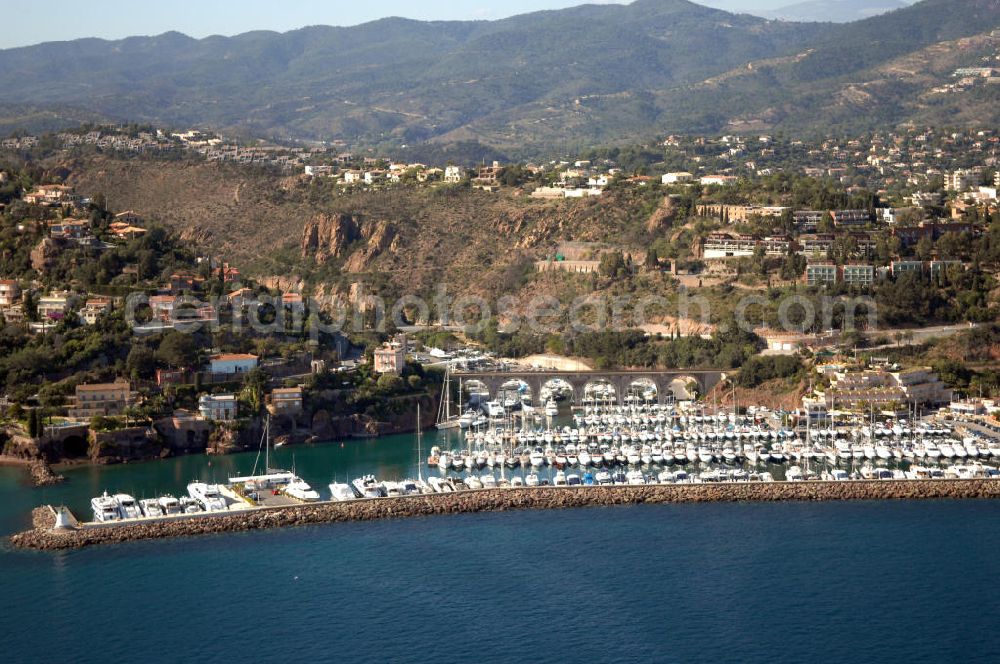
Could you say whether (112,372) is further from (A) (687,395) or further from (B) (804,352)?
(B) (804,352)

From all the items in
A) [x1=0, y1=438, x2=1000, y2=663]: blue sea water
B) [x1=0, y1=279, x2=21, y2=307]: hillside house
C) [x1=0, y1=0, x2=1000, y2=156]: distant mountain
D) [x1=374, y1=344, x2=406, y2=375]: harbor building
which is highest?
[x1=0, y1=0, x2=1000, y2=156]: distant mountain

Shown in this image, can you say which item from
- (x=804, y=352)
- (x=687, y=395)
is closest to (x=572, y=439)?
(x=687, y=395)

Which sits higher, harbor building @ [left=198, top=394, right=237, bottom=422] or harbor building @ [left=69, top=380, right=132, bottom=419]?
harbor building @ [left=69, top=380, right=132, bottom=419]

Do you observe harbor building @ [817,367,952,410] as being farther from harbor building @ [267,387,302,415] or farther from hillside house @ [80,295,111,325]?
hillside house @ [80,295,111,325]

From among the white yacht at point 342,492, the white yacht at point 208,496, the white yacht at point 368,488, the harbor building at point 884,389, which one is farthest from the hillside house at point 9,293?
the harbor building at point 884,389

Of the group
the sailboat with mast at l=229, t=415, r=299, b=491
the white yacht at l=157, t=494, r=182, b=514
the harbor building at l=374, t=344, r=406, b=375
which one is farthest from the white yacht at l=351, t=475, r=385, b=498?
the harbor building at l=374, t=344, r=406, b=375

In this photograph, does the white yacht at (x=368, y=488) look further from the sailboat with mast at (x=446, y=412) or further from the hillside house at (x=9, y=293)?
the hillside house at (x=9, y=293)
